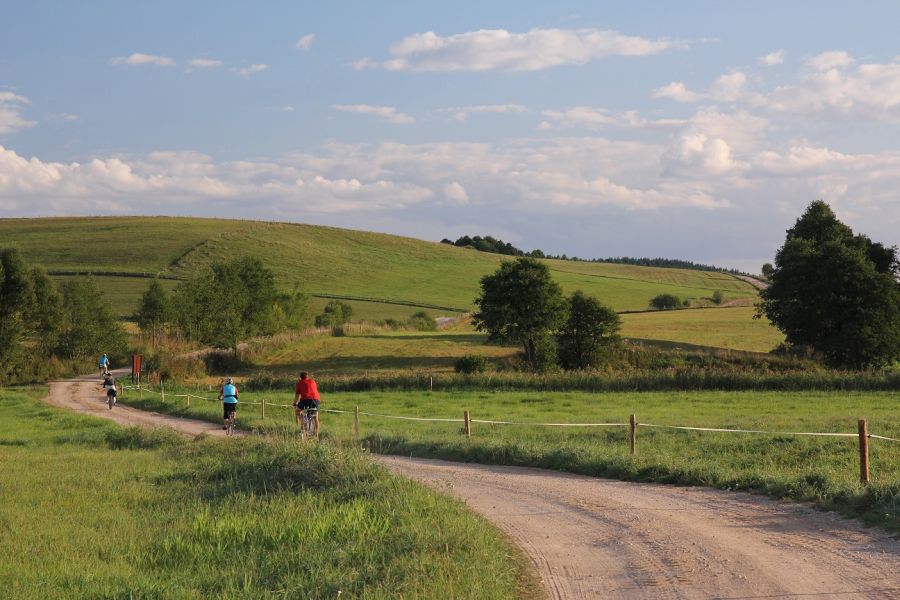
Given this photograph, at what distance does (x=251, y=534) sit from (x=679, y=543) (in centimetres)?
508

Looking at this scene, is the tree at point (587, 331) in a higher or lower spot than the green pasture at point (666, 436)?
higher

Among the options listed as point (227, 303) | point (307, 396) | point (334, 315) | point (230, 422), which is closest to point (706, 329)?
point (334, 315)

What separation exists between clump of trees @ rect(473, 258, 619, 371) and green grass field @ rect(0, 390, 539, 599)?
133 feet

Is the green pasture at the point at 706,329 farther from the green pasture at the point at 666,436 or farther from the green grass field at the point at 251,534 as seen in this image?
the green grass field at the point at 251,534

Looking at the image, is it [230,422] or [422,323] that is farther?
[422,323]

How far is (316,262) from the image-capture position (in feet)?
411

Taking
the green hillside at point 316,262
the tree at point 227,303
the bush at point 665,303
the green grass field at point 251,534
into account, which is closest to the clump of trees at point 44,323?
the tree at point 227,303

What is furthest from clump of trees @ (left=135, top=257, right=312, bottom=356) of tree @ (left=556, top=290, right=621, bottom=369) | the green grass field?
the green grass field

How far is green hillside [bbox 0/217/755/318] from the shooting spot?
362ft

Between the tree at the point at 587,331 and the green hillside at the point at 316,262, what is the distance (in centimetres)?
4228

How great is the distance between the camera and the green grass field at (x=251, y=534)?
8695 millimetres

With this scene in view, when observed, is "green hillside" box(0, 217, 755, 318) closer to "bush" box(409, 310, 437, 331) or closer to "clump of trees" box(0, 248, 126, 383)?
"bush" box(409, 310, 437, 331)

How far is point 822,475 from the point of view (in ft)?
45.4

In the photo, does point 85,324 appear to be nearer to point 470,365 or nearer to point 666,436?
point 470,365
